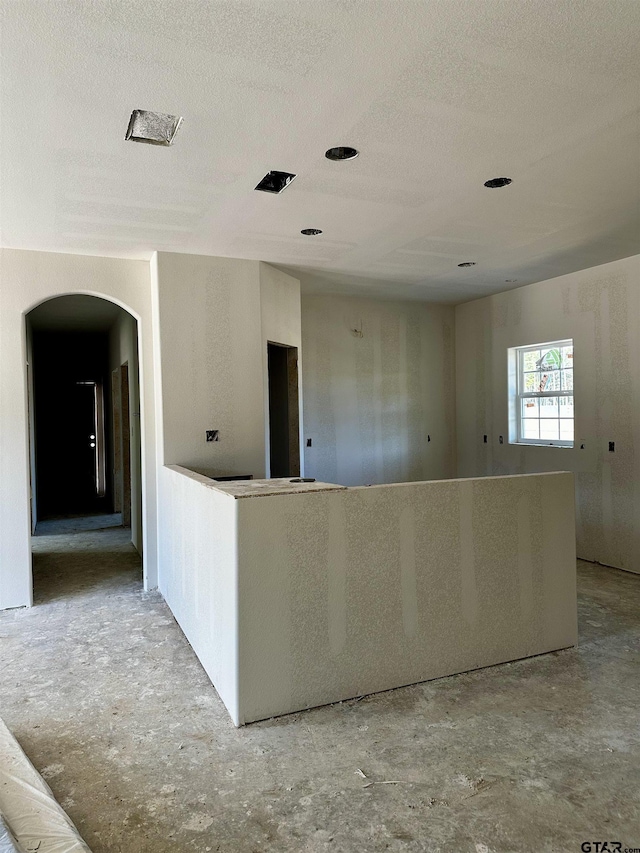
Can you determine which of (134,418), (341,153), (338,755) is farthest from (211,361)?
(338,755)

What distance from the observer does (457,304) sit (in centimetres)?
712

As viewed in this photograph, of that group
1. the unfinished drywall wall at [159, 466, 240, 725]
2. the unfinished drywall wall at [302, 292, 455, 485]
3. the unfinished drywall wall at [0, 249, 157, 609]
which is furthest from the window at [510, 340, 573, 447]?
the unfinished drywall wall at [0, 249, 157, 609]

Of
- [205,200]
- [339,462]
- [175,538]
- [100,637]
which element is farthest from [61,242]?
[339,462]

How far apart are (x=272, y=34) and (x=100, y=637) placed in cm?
345

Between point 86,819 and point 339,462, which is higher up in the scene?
point 339,462

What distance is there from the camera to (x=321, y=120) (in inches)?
99.5

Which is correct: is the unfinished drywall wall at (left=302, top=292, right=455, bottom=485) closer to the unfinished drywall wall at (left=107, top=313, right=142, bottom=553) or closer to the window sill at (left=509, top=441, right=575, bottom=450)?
the window sill at (left=509, top=441, right=575, bottom=450)

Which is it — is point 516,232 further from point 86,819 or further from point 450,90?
point 86,819

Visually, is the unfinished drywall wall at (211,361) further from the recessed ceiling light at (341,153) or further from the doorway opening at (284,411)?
the recessed ceiling light at (341,153)

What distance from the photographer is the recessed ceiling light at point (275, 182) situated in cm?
317

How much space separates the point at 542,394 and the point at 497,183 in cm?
328

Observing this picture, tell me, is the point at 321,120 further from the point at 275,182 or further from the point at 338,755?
the point at 338,755

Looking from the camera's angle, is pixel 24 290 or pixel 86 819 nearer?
pixel 86 819

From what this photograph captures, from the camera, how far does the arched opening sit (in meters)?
6.06
